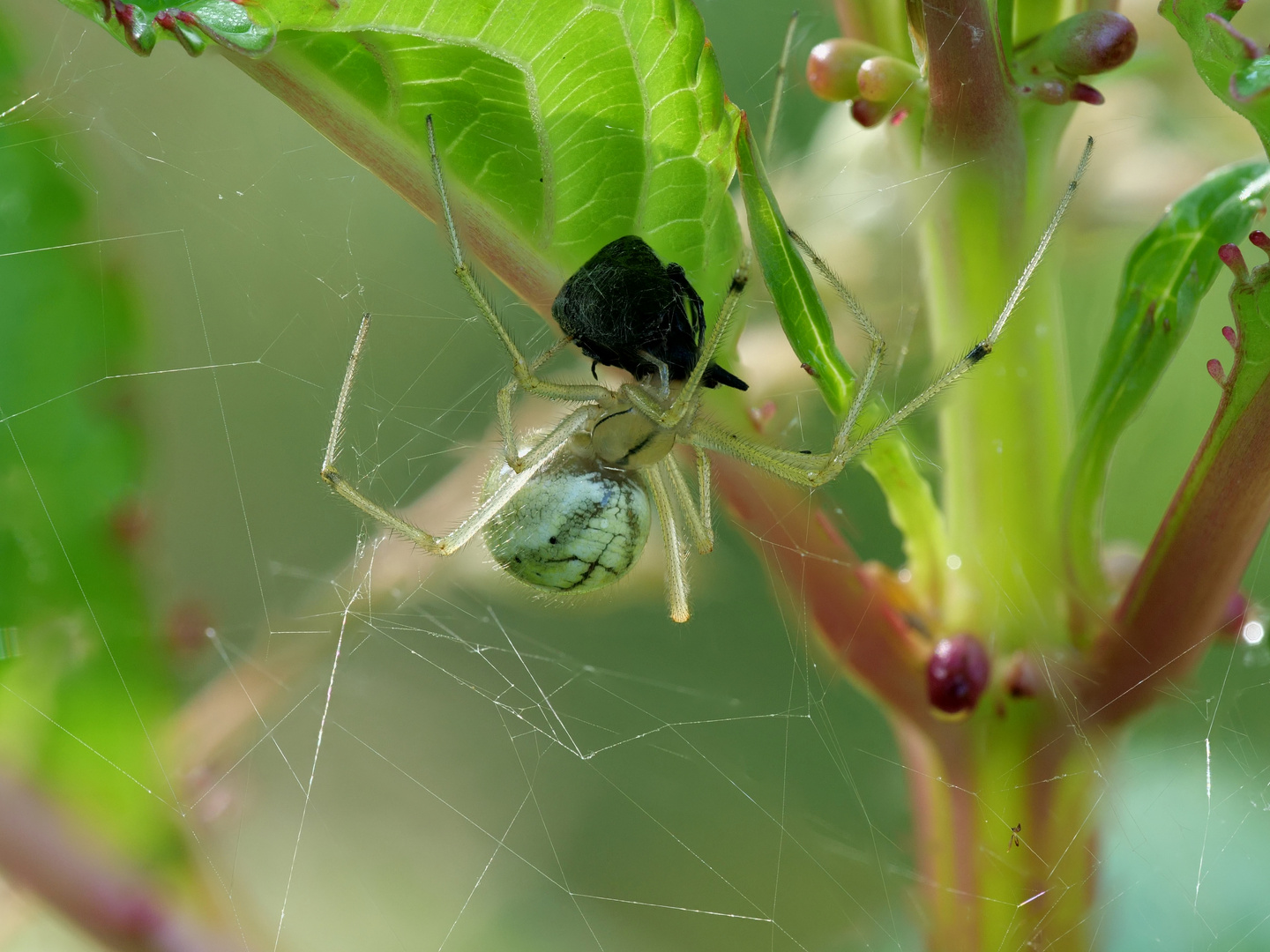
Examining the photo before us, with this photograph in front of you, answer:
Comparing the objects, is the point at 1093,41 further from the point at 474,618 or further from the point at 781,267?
the point at 474,618

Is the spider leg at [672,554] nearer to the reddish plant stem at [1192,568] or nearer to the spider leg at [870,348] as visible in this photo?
the spider leg at [870,348]

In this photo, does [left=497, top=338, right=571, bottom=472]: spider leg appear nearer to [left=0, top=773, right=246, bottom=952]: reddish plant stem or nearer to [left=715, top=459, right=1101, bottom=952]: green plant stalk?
[left=715, top=459, right=1101, bottom=952]: green plant stalk

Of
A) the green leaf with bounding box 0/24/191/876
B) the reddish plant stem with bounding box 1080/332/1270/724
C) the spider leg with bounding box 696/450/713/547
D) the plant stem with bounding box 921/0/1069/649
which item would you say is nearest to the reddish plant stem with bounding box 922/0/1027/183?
the plant stem with bounding box 921/0/1069/649

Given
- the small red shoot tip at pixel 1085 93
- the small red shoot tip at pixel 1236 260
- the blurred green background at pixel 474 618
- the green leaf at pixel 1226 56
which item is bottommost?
the blurred green background at pixel 474 618

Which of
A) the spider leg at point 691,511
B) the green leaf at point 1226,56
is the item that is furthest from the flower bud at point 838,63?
the spider leg at point 691,511

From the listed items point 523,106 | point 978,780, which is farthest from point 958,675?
point 523,106

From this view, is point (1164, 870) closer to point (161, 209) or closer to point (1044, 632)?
point (1044, 632)

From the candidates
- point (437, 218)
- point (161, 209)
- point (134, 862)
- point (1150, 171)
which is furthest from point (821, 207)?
point (134, 862)
